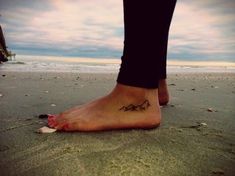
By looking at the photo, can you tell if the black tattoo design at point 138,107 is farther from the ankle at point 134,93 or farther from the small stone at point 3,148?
the small stone at point 3,148

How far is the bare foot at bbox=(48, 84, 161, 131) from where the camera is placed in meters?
1.64

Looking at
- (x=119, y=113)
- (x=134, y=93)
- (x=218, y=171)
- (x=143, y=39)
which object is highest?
(x=143, y=39)

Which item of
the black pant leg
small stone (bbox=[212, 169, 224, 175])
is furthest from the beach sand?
the black pant leg

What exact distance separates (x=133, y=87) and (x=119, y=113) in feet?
0.50

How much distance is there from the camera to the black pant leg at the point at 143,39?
163cm

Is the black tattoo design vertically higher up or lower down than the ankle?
lower down

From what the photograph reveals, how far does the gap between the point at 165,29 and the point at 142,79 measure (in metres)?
0.29

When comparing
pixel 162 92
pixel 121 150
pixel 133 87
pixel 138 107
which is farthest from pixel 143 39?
pixel 162 92

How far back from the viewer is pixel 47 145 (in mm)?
1378

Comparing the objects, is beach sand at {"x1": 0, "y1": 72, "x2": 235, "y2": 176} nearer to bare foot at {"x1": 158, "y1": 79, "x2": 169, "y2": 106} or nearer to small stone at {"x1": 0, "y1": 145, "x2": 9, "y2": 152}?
small stone at {"x1": 0, "y1": 145, "x2": 9, "y2": 152}

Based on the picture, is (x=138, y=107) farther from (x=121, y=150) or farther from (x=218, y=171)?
(x=218, y=171)

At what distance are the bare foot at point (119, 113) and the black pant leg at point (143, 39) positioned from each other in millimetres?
67

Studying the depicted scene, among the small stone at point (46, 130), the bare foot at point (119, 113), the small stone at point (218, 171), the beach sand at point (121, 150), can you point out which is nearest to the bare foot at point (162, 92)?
the beach sand at point (121, 150)

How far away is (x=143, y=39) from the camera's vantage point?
1.64 m
